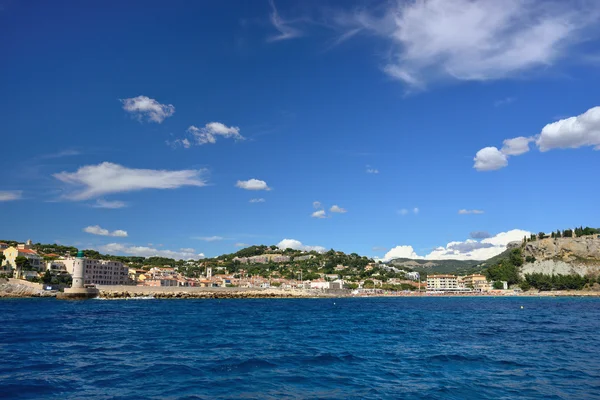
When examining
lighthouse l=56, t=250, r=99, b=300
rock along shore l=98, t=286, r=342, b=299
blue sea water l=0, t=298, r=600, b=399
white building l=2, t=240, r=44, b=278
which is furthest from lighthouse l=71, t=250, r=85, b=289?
blue sea water l=0, t=298, r=600, b=399

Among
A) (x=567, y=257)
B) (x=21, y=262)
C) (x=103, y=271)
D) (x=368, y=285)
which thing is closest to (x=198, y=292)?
(x=103, y=271)

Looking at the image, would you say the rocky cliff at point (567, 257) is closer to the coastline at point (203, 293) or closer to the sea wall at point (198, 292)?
the coastline at point (203, 293)

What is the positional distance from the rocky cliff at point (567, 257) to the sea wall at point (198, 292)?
10828 centimetres

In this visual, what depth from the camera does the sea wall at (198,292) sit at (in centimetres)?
10100

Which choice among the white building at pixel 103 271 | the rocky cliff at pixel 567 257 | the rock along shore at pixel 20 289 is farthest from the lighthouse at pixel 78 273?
the rocky cliff at pixel 567 257

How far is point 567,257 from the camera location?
190 m

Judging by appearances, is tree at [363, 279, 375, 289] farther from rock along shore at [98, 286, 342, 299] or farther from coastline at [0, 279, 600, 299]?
rock along shore at [98, 286, 342, 299]

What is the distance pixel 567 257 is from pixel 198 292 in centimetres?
16488

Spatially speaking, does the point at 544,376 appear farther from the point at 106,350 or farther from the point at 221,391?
the point at 106,350

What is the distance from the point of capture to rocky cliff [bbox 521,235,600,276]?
18300cm

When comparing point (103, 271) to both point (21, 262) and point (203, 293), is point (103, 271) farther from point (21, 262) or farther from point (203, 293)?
point (203, 293)

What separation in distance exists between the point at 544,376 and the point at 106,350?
67.3 feet

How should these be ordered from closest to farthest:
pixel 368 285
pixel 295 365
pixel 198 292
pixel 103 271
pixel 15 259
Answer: pixel 295 365 < pixel 15 259 < pixel 198 292 < pixel 103 271 < pixel 368 285

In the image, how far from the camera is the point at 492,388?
48.0ft
